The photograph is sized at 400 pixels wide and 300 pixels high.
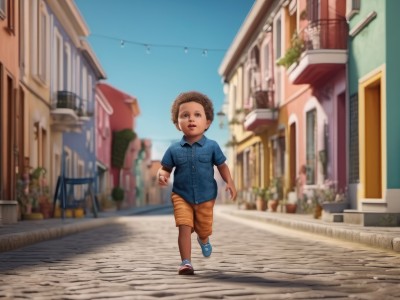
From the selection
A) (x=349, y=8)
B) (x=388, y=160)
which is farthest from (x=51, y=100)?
(x=388, y=160)

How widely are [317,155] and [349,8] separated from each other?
16.0ft

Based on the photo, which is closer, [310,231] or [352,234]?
[352,234]

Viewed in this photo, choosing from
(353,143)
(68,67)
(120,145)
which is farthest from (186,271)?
(120,145)

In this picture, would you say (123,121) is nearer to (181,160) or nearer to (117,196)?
(117,196)

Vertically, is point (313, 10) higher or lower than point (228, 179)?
higher

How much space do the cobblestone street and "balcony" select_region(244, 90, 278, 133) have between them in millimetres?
16389

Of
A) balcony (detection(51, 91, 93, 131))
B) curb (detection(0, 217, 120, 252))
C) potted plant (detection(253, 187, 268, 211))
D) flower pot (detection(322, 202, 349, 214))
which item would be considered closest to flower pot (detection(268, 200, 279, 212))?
potted plant (detection(253, 187, 268, 211))

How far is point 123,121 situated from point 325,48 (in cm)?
3741

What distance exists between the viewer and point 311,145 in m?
21.3

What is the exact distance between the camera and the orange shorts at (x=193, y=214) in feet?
20.5

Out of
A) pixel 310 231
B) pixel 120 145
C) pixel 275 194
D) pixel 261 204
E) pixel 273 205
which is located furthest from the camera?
pixel 120 145

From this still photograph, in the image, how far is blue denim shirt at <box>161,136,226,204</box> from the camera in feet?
20.5

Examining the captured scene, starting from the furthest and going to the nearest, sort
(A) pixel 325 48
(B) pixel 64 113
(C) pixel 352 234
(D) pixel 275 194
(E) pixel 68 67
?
(E) pixel 68 67, (D) pixel 275 194, (B) pixel 64 113, (A) pixel 325 48, (C) pixel 352 234

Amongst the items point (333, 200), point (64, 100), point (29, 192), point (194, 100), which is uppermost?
point (64, 100)
